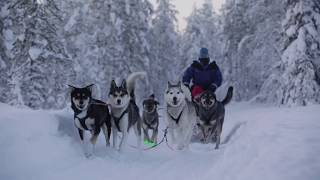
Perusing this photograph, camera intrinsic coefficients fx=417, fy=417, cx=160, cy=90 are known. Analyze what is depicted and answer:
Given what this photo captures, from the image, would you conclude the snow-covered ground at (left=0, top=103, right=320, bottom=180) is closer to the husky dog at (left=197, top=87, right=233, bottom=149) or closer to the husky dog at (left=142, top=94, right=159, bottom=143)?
the husky dog at (left=197, top=87, right=233, bottom=149)

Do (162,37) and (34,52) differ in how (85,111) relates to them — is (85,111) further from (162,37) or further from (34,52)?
(162,37)

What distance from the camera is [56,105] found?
2348 centimetres

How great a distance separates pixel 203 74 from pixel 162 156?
7.76 ft

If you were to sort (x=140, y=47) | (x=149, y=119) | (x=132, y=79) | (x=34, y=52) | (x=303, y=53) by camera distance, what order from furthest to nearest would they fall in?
(x=140, y=47) → (x=34, y=52) → (x=303, y=53) → (x=149, y=119) → (x=132, y=79)

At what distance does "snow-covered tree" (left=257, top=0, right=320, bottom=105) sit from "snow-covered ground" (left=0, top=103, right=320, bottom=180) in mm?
7920

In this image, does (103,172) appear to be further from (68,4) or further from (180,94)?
(68,4)

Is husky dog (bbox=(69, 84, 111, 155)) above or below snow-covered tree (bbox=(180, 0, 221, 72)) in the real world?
below

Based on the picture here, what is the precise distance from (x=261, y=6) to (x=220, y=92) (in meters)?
17.1

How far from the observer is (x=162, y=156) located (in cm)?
859

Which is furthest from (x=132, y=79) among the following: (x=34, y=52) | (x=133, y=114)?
(x=34, y=52)

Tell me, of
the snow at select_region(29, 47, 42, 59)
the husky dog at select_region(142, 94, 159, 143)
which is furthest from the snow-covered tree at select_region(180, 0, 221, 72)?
the husky dog at select_region(142, 94, 159, 143)

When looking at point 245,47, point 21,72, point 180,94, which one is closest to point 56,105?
point 21,72

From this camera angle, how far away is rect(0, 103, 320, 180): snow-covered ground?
4.07 meters

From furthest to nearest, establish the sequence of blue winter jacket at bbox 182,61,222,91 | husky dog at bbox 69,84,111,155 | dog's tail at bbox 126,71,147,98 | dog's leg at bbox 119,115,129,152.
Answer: blue winter jacket at bbox 182,61,222,91 → dog's tail at bbox 126,71,147,98 → dog's leg at bbox 119,115,129,152 → husky dog at bbox 69,84,111,155
